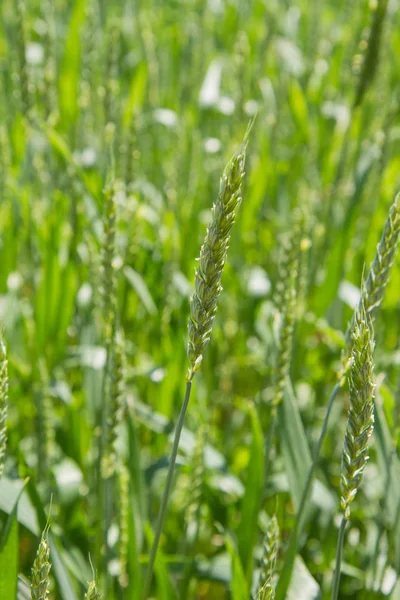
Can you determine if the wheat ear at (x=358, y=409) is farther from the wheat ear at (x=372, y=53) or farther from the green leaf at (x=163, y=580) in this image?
the wheat ear at (x=372, y=53)

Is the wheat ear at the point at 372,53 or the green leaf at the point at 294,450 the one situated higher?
the wheat ear at the point at 372,53

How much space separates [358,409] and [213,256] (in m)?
0.24

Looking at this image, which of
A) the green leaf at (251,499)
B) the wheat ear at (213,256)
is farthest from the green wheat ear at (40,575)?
the green leaf at (251,499)

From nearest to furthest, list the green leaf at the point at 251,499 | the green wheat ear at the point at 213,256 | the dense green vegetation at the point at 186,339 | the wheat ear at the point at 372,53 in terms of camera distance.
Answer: the green wheat ear at the point at 213,256, the dense green vegetation at the point at 186,339, the green leaf at the point at 251,499, the wheat ear at the point at 372,53

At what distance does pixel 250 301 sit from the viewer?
2.52m

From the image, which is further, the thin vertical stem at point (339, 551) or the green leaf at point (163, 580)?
the green leaf at point (163, 580)

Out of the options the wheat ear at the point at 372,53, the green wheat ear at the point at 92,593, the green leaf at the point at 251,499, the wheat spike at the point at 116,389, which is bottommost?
the green wheat ear at the point at 92,593

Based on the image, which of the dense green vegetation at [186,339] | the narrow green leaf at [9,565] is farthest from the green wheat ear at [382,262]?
the narrow green leaf at [9,565]

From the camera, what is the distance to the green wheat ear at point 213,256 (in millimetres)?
765

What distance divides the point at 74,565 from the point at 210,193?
1627mm

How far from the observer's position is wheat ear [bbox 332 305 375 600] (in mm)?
809

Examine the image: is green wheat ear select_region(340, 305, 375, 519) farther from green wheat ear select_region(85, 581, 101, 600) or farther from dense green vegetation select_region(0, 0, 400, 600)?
green wheat ear select_region(85, 581, 101, 600)

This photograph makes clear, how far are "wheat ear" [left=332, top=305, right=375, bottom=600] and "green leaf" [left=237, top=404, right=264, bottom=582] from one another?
51 centimetres

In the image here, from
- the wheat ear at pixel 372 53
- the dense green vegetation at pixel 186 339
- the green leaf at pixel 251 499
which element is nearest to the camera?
the dense green vegetation at pixel 186 339
